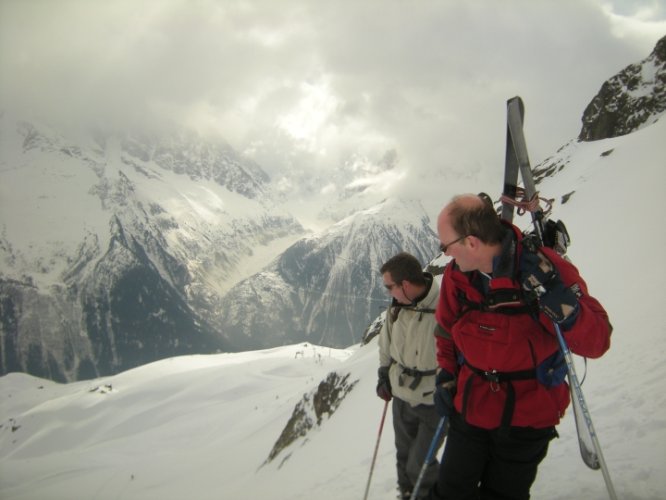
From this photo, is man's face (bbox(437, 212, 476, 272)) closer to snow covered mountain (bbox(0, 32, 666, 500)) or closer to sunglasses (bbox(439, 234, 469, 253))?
sunglasses (bbox(439, 234, 469, 253))

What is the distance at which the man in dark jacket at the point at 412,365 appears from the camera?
14.7ft

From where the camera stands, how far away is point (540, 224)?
10.1ft

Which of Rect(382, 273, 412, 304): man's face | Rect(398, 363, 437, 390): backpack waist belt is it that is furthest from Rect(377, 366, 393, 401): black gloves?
Rect(382, 273, 412, 304): man's face

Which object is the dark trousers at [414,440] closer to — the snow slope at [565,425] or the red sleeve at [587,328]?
the snow slope at [565,425]

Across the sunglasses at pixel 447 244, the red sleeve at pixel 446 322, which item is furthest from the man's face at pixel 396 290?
the sunglasses at pixel 447 244

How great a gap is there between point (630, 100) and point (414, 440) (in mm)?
46751

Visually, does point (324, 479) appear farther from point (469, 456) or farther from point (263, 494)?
point (469, 456)

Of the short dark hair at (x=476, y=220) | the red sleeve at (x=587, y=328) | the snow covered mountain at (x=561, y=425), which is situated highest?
the short dark hair at (x=476, y=220)

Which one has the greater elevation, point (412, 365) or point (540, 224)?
point (540, 224)

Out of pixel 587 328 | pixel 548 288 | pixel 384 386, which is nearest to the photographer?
pixel 587 328

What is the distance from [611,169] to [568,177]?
17.6ft

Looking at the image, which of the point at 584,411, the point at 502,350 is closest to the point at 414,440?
the point at 584,411

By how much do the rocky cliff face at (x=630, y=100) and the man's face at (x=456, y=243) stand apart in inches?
1635

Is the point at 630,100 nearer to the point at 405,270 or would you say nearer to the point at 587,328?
the point at 405,270
